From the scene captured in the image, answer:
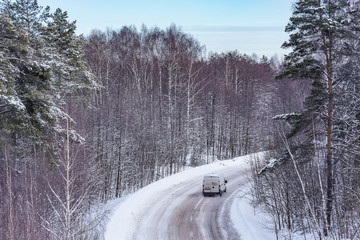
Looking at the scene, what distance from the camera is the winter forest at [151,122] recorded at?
416 inches

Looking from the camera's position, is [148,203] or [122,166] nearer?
[148,203]

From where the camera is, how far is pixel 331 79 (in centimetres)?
1247

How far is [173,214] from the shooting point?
675 inches

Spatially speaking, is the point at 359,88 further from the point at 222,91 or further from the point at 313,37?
the point at 222,91

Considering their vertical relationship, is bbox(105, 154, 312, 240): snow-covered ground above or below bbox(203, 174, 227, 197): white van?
below

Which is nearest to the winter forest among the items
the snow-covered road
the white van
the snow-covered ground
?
the snow-covered ground

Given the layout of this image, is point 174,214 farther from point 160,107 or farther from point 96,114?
point 160,107

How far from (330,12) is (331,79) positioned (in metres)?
2.74

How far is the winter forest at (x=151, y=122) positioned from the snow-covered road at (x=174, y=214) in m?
1.54

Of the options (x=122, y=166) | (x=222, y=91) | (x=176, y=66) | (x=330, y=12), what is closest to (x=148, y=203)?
(x=122, y=166)

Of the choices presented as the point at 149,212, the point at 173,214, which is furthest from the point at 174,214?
the point at 149,212

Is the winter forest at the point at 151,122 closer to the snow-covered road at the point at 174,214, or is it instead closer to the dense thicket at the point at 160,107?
the dense thicket at the point at 160,107

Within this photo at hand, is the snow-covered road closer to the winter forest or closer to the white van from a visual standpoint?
the white van

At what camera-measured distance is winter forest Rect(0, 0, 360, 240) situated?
10.6m
